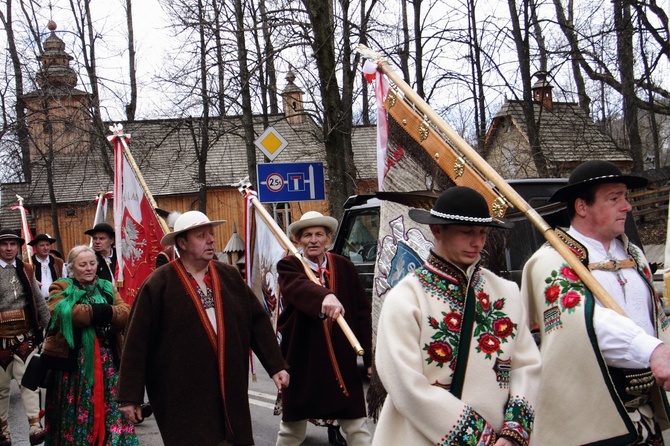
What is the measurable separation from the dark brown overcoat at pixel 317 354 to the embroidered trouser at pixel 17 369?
2897 mm

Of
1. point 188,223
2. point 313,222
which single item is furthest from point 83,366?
point 313,222

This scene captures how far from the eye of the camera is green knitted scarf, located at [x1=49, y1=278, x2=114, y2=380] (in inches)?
237

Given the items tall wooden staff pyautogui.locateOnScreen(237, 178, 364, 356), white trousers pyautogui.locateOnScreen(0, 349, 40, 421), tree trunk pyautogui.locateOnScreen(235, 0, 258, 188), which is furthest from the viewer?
tree trunk pyautogui.locateOnScreen(235, 0, 258, 188)

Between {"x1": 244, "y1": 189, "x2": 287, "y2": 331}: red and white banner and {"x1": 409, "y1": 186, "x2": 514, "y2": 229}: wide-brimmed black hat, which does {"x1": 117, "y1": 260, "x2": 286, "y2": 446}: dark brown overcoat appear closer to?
{"x1": 244, "y1": 189, "x2": 287, "y2": 331}: red and white banner

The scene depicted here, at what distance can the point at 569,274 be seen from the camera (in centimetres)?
359

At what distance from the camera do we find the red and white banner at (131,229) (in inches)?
318

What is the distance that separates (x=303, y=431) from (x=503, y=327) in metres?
3.16

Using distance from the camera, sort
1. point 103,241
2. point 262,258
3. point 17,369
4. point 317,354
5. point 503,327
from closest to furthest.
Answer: point 503,327, point 317,354, point 262,258, point 17,369, point 103,241

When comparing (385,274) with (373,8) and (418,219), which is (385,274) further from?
(373,8)

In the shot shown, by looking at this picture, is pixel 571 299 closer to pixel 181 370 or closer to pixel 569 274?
pixel 569 274

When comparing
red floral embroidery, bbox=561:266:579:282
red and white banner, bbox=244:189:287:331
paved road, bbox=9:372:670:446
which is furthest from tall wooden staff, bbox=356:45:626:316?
paved road, bbox=9:372:670:446

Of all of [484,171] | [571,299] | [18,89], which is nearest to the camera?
[571,299]

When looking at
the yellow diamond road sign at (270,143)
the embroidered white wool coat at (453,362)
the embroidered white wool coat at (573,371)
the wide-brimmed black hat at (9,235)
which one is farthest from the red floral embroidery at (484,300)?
the yellow diamond road sign at (270,143)

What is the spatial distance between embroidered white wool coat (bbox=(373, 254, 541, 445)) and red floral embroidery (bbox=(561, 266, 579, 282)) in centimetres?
50
